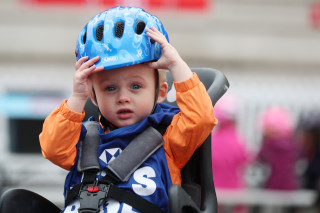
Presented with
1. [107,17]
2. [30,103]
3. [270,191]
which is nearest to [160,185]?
[107,17]

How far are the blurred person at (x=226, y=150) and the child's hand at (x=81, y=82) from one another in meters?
3.26

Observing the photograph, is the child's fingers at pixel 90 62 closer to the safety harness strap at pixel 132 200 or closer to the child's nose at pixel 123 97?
the child's nose at pixel 123 97

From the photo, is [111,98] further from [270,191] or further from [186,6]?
[186,6]

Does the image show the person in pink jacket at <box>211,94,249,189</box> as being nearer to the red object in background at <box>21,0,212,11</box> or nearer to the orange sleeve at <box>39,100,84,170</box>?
the orange sleeve at <box>39,100,84,170</box>

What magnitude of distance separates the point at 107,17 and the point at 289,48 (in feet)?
46.0

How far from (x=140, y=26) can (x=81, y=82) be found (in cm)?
37

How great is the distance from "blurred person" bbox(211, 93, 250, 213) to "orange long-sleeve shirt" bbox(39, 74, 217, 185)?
3128 mm

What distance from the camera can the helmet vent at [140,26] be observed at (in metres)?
2.56

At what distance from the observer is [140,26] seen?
101 inches

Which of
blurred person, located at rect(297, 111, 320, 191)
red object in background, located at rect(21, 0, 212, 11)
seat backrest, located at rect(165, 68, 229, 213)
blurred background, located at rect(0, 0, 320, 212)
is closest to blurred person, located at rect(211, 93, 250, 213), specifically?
blurred person, located at rect(297, 111, 320, 191)

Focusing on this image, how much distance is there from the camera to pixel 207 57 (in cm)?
1577

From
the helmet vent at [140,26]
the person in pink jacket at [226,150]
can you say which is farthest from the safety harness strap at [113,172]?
the person in pink jacket at [226,150]

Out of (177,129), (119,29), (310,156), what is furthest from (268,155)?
(119,29)

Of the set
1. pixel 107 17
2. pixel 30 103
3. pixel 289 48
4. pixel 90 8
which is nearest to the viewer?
pixel 107 17
